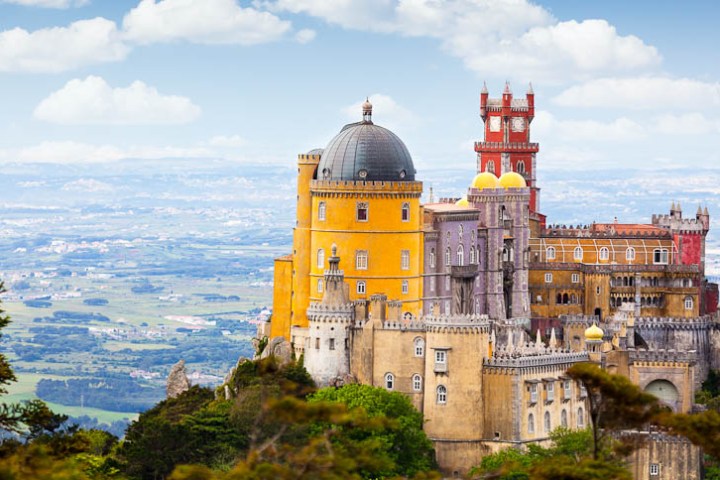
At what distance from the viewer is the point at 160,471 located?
10875 centimetres

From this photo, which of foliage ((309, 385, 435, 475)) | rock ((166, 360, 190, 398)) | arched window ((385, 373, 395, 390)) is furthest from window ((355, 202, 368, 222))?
rock ((166, 360, 190, 398))

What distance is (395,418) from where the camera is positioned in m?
108

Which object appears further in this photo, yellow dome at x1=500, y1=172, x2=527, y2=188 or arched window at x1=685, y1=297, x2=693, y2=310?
arched window at x1=685, y1=297, x2=693, y2=310

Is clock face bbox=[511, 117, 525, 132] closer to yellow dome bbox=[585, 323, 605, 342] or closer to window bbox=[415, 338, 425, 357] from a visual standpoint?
yellow dome bbox=[585, 323, 605, 342]

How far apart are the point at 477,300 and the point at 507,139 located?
101ft

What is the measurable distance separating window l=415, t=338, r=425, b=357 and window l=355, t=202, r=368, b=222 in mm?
11368

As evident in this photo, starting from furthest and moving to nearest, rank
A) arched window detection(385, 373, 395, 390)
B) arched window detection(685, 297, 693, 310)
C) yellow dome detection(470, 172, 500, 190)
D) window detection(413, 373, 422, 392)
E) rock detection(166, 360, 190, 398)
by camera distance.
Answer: arched window detection(685, 297, 693, 310) → yellow dome detection(470, 172, 500, 190) → rock detection(166, 360, 190, 398) → arched window detection(385, 373, 395, 390) → window detection(413, 373, 422, 392)

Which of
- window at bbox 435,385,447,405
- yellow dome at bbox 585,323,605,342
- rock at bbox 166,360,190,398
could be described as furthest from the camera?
rock at bbox 166,360,190,398

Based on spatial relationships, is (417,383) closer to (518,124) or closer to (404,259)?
(404,259)

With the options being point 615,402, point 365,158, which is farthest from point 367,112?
point 615,402

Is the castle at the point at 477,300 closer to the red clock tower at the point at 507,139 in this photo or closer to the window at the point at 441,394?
the window at the point at 441,394

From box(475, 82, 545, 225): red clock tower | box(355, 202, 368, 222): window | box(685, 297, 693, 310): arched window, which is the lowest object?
box(685, 297, 693, 310): arched window

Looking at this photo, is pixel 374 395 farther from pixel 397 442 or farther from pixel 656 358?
pixel 656 358

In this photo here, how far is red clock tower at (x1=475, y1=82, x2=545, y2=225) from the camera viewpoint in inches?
6284
